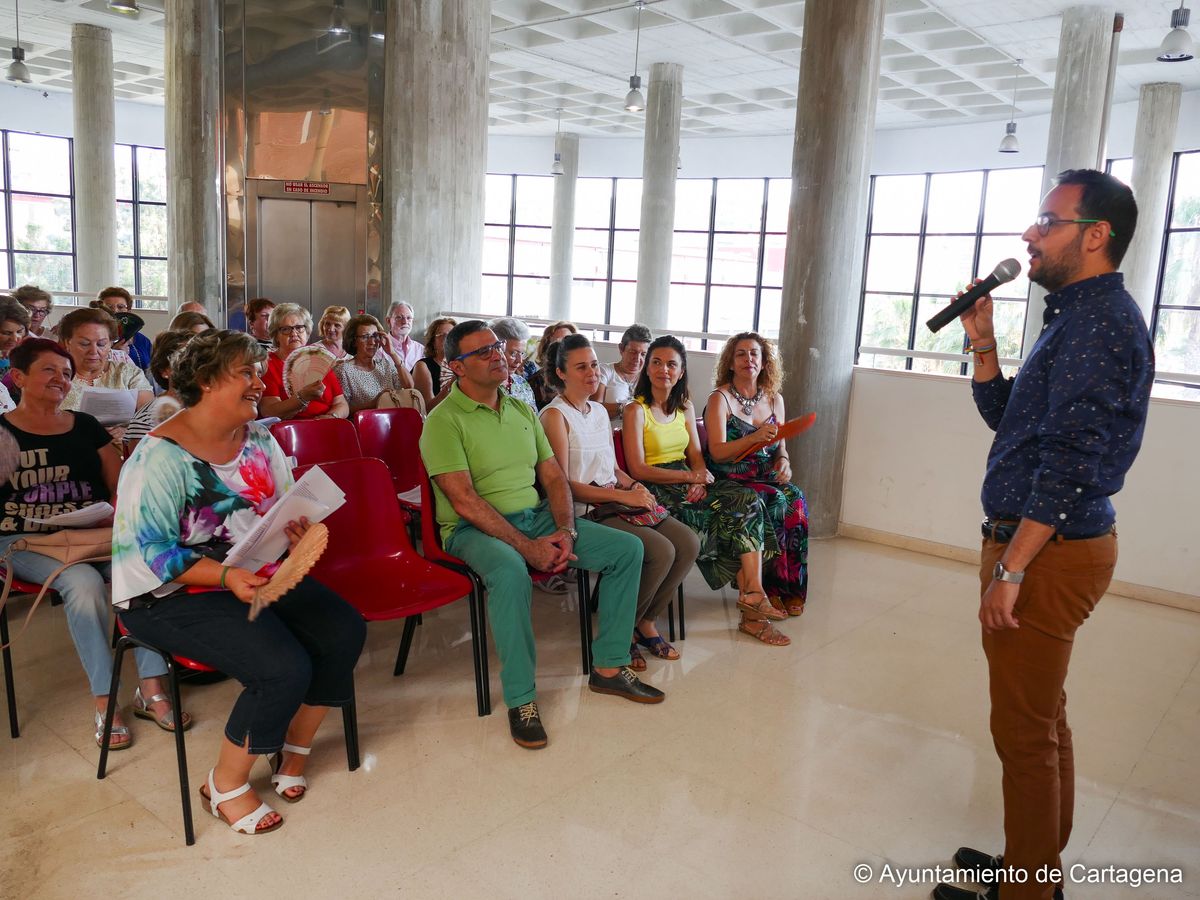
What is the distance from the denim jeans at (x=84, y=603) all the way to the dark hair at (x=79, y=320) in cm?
114

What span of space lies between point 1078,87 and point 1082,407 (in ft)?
28.7

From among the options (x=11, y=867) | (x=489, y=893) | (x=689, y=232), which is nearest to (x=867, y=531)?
(x=489, y=893)

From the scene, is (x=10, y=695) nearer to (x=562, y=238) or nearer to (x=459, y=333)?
(x=459, y=333)

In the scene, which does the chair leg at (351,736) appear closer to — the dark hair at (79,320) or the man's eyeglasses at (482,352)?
the man's eyeglasses at (482,352)

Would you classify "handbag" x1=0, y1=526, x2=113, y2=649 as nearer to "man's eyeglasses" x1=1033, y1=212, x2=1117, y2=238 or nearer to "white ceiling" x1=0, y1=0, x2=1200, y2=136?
"man's eyeglasses" x1=1033, y1=212, x2=1117, y2=238

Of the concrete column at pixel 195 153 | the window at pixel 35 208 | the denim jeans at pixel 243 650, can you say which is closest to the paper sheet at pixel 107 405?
the denim jeans at pixel 243 650

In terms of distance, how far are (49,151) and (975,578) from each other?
54.6 ft

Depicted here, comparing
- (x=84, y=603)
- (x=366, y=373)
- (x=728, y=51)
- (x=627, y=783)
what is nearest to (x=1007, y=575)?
(x=627, y=783)

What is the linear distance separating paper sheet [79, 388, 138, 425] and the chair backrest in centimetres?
89

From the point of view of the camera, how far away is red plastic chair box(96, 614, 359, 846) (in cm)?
227

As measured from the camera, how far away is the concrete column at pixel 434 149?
705 cm

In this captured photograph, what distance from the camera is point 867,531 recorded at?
219 inches

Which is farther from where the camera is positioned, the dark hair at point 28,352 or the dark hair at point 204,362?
the dark hair at point 28,352

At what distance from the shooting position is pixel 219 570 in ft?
7.51
